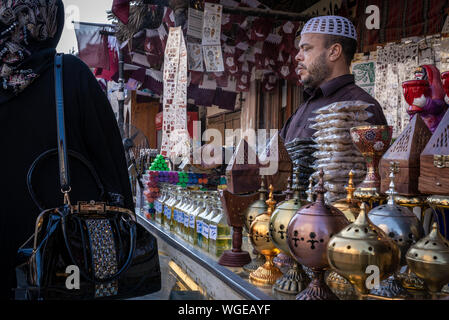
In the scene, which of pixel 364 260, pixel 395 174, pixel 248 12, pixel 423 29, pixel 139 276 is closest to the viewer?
pixel 364 260

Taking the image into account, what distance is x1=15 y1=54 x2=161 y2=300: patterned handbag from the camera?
3.66 feet

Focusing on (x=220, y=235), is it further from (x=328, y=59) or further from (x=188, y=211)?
(x=328, y=59)

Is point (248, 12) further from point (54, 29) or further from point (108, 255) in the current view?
point (108, 255)

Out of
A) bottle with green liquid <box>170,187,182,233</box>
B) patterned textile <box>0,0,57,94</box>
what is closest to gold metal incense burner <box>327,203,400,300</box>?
patterned textile <box>0,0,57,94</box>

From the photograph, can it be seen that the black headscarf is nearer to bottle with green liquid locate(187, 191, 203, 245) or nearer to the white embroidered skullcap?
bottle with green liquid locate(187, 191, 203, 245)

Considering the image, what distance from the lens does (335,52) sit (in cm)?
242

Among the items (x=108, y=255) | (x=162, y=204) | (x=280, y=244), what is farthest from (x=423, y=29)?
(x=108, y=255)

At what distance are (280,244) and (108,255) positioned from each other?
49cm

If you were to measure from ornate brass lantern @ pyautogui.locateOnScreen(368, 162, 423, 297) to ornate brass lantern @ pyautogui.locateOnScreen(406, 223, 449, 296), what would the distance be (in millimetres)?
59

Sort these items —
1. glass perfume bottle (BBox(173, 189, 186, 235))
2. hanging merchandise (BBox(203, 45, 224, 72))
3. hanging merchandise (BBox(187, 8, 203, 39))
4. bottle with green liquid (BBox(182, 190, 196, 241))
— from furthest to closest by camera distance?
hanging merchandise (BBox(203, 45, 224, 72)) < hanging merchandise (BBox(187, 8, 203, 39)) < glass perfume bottle (BBox(173, 189, 186, 235)) < bottle with green liquid (BBox(182, 190, 196, 241))

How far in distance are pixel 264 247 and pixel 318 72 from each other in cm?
153

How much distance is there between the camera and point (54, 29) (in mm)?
1420

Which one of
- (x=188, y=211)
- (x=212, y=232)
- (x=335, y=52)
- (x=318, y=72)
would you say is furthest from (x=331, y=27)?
(x=212, y=232)
